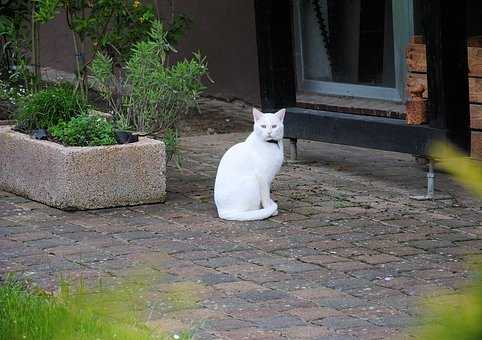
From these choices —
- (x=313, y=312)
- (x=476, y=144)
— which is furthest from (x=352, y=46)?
(x=313, y=312)

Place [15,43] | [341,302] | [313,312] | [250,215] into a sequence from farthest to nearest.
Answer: [15,43] < [250,215] < [341,302] < [313,312]

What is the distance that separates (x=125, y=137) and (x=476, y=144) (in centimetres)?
236

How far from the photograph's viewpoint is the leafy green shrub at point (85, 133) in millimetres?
6488

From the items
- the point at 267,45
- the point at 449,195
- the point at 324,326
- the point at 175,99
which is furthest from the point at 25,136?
the point at 324,326

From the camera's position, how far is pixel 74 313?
66.4 inches

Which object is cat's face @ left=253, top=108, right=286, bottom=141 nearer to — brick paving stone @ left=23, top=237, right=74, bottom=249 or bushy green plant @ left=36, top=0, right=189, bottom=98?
brick paving stone @ left=23, top=237, right=74, bottom=249

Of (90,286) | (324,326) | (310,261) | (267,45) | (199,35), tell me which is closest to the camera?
(324,326)

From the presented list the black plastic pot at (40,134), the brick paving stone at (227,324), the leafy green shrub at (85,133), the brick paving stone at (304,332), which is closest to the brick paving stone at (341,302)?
the brick paving stone at (304,332)

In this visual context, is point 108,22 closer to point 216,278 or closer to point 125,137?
point 125,137

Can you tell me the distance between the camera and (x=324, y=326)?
4012mm

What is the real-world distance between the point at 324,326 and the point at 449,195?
9.76 feet

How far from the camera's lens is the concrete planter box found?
6.27 m

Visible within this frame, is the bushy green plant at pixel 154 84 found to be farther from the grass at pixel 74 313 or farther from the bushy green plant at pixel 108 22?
the grass at pixel 74 313

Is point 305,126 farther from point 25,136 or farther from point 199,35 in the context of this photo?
point 199,35
